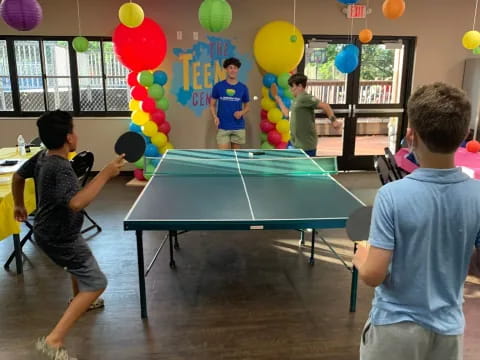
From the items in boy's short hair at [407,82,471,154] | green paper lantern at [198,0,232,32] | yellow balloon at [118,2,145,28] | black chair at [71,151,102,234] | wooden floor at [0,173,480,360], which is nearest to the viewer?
boy's short hair at [407,82,471,154]

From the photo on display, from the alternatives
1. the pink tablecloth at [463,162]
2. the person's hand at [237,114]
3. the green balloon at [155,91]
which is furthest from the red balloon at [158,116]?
the pink tablecloth at [463,162]

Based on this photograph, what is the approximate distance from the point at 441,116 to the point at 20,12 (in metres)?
3.86

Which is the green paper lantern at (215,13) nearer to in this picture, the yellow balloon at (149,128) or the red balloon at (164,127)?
the yellow balloon at (149,128)

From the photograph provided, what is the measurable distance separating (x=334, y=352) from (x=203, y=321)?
878mm

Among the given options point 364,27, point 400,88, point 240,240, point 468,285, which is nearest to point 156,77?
point 240,240

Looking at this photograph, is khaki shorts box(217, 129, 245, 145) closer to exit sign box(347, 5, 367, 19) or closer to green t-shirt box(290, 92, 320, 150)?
green t-shirt box(290, 92, 320, 150)

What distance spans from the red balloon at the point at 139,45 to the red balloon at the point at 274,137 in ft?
6.54

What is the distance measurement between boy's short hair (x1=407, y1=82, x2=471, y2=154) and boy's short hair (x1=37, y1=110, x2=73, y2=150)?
182cm

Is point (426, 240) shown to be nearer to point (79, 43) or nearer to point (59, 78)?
point (79, 43)

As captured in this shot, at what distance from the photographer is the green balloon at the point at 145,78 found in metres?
5.95

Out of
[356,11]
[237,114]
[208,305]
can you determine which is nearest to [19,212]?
[208,305]

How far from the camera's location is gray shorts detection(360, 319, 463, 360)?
1.27 metres

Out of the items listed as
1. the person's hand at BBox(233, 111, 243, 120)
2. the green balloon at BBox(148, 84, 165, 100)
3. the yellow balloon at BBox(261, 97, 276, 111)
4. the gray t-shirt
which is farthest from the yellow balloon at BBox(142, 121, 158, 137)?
the gray t-shirt

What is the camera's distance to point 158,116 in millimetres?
6262
